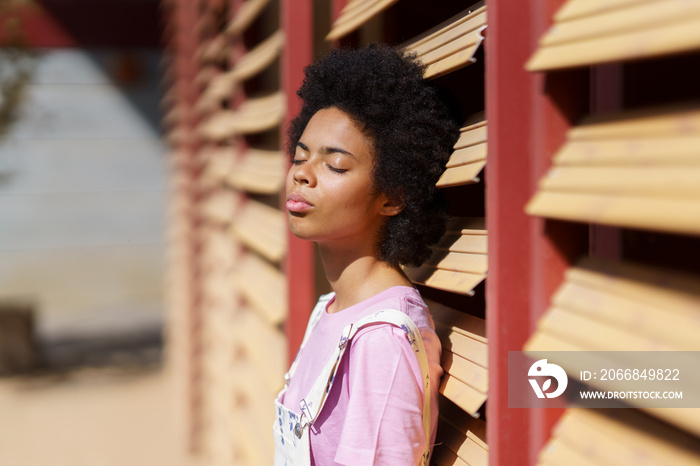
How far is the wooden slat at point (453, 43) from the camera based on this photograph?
136 cm

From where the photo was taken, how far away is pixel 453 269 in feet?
4.83

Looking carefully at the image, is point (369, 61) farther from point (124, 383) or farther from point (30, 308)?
point (30, 308)

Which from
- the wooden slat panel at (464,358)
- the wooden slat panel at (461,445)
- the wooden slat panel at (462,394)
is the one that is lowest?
the wooden slat panel at (461,445)

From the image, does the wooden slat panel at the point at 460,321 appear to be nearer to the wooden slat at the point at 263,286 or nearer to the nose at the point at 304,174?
the nose at the point at 304,174

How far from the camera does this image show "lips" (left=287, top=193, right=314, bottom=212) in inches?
59.3

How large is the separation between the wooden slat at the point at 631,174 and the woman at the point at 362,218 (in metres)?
0.42

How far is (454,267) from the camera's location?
1472 mm

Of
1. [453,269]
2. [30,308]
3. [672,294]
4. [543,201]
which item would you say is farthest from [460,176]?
[30,308]

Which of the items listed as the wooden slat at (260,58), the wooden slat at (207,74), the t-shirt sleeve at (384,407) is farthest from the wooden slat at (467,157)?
the wooden slat at (207,74)

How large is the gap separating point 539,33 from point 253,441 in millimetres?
2441

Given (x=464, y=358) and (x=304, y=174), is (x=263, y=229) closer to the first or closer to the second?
(x=304, y=174)

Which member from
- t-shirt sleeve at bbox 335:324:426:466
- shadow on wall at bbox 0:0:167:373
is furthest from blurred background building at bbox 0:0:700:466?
shadow on wall at bbox 0:0:167:373

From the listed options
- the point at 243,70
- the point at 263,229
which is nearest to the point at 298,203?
the point at 263,229

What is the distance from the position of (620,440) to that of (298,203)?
0.78 m
